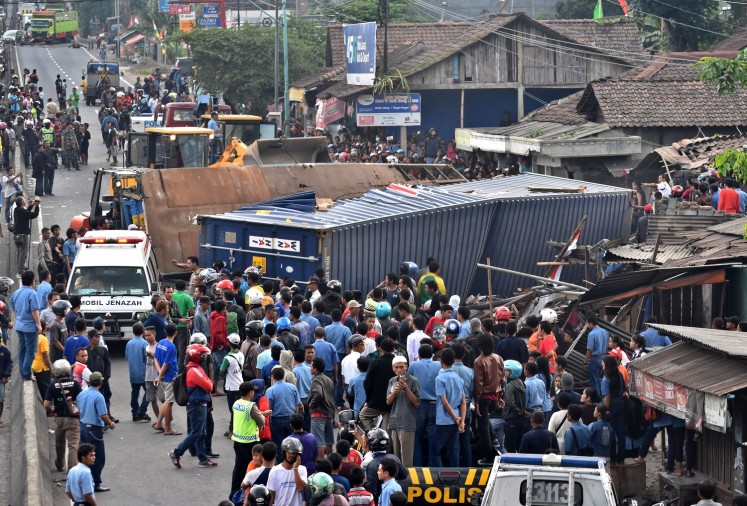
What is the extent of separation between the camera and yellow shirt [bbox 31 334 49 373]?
59.5ft

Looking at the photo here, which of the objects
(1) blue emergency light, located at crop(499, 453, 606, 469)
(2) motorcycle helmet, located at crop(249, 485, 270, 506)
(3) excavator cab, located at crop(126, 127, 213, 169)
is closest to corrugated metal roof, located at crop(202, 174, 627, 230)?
(3) excavator cab, located at crop(126, 127, 213, 169)

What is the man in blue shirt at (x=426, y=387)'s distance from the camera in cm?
1487

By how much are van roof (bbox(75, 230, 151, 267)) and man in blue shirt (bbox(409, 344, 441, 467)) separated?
956 cm

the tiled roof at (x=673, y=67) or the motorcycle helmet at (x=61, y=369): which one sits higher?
the tiled roof at (x=673, y=67)

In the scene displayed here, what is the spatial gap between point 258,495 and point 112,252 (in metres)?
12.5

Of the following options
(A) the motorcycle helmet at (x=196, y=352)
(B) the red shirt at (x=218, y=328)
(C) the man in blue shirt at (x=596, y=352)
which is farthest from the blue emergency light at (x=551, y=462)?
(B) the red shirt at (x=218, y=328)

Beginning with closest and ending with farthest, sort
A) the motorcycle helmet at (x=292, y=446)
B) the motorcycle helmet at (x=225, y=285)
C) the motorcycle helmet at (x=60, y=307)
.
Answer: the motorcycle helmet at (x=292, y=446) < the motorcycle helmet at (x=60, y=307) < the motorcycle helmet at (x=225, y=285)

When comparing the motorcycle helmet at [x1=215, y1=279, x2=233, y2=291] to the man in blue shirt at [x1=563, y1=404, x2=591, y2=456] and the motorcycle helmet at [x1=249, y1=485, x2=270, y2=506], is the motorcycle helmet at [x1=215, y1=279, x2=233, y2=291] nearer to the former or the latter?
the man in blue shirt at [x1=563, y1=404, x2=591, y2=456]

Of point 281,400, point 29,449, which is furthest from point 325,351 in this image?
point 29,449

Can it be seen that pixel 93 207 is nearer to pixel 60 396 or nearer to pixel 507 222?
pixel 507 222

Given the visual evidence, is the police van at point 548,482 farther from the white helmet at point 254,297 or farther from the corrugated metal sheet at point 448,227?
the corrugated metal sheet at point 448,227

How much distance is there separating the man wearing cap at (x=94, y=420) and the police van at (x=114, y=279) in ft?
22.1

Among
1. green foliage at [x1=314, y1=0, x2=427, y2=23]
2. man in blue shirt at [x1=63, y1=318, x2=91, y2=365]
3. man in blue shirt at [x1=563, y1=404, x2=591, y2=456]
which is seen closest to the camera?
man in blue shirt at [x1=563, y1=404, x2=591, y2=456]

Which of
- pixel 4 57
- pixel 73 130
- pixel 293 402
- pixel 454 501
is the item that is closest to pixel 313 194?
pixel 293 402
